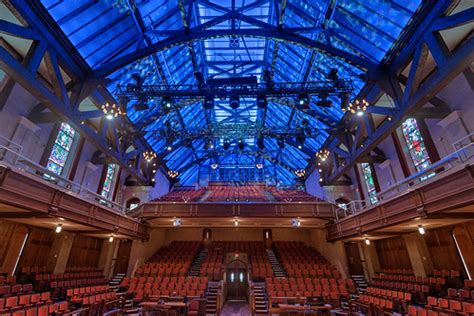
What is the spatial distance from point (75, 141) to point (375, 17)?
14096 mm

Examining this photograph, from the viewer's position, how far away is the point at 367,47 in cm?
926

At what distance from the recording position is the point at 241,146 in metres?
16.0

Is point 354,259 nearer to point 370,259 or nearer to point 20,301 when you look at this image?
point 370,259

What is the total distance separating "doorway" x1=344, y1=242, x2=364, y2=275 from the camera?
1361 centimetres

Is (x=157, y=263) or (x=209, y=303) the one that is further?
(x=157, y=263)

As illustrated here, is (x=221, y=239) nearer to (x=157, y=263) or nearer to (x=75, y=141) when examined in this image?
(x=157, y=263)

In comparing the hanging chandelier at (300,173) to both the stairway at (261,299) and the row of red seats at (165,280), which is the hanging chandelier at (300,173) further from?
the row of red seats at (165,280)

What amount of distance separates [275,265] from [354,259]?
4.70 meters

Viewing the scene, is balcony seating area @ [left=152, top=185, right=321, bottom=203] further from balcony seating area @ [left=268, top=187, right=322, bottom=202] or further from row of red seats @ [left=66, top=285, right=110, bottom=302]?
row of red seats @ [left=66, top=285, right=110, bottom=302]

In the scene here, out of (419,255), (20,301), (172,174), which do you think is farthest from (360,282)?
(172,174)

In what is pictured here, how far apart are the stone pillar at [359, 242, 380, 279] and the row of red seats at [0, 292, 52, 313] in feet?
49.5

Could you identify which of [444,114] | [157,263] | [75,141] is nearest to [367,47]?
[444,114]

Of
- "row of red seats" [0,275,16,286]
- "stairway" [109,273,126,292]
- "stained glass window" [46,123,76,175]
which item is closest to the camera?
"row of red seats" [0,275,16,286]

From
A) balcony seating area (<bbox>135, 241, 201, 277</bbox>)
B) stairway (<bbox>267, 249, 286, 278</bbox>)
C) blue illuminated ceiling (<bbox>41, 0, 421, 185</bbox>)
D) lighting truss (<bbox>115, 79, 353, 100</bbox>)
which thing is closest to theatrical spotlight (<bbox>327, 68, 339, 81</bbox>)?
lighting truss (<bbox>115, 79, 353, 100</bbox>)
